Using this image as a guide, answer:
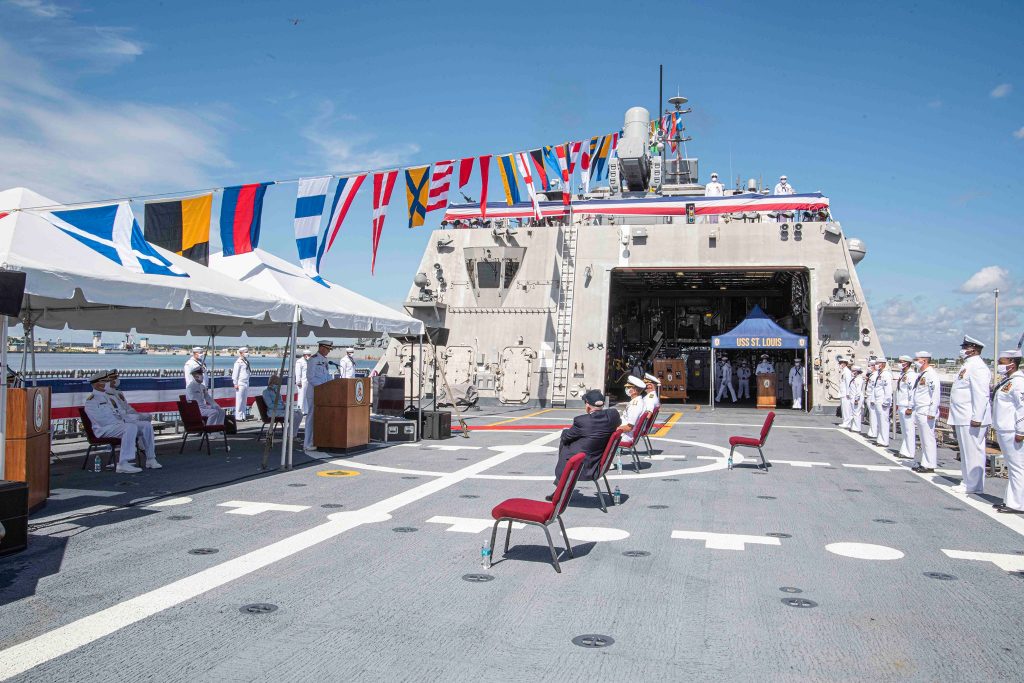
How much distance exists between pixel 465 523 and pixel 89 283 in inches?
178

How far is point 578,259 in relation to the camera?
25.1 metres

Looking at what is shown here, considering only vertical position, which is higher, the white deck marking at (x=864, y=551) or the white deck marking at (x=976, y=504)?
the white deck marking at (x=976, y=504)

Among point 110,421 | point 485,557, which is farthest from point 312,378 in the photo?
point 485,557

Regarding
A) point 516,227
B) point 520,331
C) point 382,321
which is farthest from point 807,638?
point 516,227

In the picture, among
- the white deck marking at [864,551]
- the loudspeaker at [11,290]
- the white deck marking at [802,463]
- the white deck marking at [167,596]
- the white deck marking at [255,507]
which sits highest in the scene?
the loudspeaker at [11,290]

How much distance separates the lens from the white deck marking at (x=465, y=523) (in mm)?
7309

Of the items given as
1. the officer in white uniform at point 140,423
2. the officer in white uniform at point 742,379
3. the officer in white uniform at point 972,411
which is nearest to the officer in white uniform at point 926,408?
the officer in white uniform at point 972,411

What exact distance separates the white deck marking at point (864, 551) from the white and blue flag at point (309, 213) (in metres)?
9.31

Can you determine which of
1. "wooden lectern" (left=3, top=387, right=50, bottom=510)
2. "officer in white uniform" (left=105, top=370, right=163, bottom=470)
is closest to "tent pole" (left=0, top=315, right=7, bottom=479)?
"wooden lectern" (left=3, top=387, right=50, bottom=510)

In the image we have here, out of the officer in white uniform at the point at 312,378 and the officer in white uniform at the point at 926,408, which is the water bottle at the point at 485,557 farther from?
the officer in white uniform at the point at 926,408

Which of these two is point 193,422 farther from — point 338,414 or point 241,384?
point 241,384

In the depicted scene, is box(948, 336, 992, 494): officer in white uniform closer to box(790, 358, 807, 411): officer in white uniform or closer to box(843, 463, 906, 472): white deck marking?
box(843, 463, 906, 472): white deck marking

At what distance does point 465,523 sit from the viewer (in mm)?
7551

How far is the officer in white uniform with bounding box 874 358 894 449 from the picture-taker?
14945 millimetres
